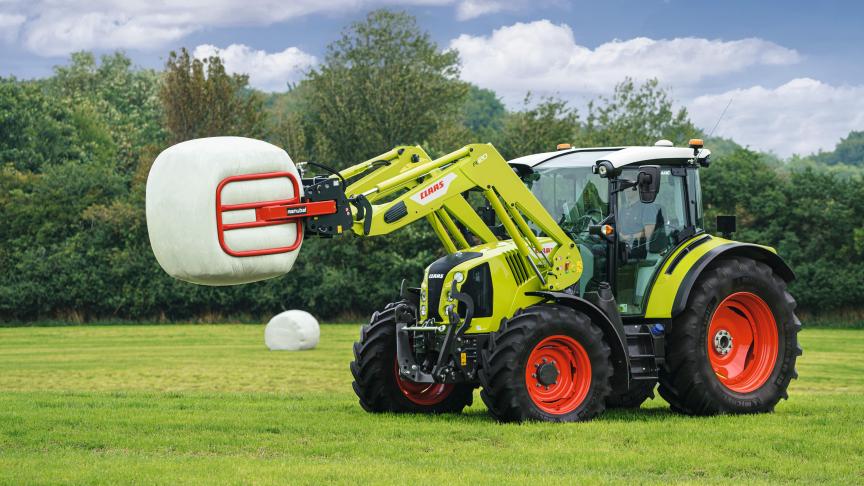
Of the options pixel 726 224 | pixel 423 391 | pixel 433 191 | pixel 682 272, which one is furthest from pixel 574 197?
pixel 423 391

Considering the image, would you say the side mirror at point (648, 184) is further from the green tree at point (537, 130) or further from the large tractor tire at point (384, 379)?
the green tree at point (537, 130)

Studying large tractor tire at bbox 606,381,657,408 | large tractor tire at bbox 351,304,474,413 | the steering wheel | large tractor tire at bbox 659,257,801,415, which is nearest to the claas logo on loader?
large tractor tire at bbox 351,304,474,413

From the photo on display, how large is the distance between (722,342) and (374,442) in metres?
4.46

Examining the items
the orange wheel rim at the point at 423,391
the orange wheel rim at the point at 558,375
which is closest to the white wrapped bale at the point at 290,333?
the orange wheel rim at the point at 423,391

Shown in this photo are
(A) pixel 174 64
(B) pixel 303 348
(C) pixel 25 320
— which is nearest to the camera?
(B) pixel 303 348

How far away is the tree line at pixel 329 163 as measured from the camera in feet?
127

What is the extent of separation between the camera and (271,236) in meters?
10.2

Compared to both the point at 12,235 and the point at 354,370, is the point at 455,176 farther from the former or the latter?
the point at 12,235

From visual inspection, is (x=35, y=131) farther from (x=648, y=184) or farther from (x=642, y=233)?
(x=648, y=184)

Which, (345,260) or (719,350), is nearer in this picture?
(719,350)

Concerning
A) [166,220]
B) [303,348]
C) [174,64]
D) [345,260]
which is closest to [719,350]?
[166,220]

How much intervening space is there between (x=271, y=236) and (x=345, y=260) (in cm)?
3087

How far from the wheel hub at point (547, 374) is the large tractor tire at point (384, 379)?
59.5 inches

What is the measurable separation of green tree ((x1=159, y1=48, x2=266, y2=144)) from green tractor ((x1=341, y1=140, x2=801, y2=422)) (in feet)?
140
